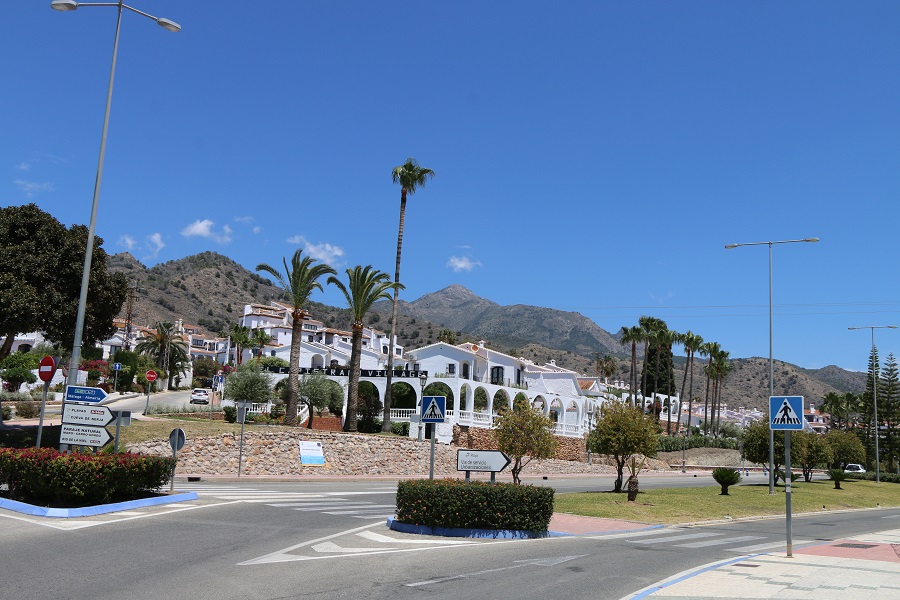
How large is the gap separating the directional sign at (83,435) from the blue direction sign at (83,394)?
644 millimetres

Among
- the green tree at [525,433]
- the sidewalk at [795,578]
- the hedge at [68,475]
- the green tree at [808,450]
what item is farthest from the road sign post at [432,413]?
the green tree at [808,450]

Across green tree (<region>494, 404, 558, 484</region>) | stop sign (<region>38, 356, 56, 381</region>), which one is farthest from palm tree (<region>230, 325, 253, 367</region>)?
stop sign (<region>38, 356, 56, 381</region>)

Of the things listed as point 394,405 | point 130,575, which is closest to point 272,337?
point 394,405

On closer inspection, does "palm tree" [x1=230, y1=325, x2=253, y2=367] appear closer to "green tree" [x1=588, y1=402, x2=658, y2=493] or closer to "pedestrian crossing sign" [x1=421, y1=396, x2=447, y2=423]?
"green tree" [x1=588, y1=402, x2=658, y2=493]

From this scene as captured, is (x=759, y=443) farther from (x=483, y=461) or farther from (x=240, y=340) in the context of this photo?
(x=240, y=340)

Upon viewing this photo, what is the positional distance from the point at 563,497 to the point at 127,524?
17.3m

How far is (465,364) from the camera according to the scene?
71.1 meters

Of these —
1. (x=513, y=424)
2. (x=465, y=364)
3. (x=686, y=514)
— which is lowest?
(x=686, y=514)

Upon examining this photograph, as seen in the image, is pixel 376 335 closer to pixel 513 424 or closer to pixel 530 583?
pixel 513 424

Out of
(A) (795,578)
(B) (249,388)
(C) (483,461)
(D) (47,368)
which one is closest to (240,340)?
(B) (249,388)

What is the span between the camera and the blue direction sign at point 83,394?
17.8 m

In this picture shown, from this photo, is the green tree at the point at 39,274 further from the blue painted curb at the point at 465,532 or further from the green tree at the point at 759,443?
the green tree at the point at 759,443

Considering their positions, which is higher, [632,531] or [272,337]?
[272,337]

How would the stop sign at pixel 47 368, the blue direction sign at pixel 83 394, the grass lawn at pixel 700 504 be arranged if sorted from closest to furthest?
the blue direction sign at pixel 83 394
the stop sign at pixel 47 368
the grass lawn at pixel 700 504
